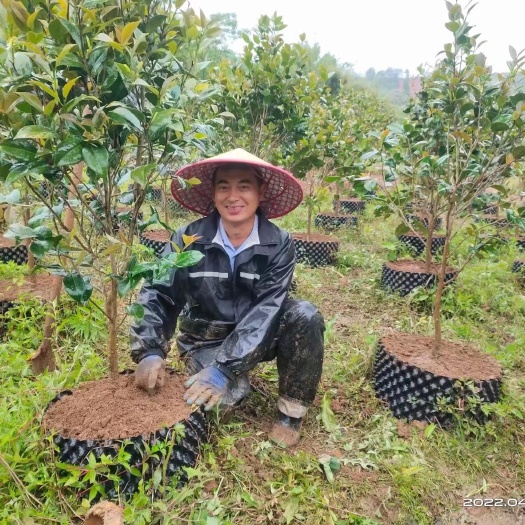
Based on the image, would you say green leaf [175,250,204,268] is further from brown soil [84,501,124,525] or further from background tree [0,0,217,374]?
brown soil [84,501,124,525]

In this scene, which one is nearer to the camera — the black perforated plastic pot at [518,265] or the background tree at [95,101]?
the background tree at [95,101]

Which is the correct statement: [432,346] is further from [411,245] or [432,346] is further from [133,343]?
[411,245]

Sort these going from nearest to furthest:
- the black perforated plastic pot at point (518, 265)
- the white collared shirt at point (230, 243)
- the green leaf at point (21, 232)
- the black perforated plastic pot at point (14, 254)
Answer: the green leaf at point (21, 232), the white collared shirt at point (230, 243), the black perforated plastic pot at point (14, 254), the black perforated plastic pot at point (518, 265)

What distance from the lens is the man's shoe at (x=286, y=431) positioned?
211cm

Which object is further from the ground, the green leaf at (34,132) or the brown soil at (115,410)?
the green leaf at (34,132)

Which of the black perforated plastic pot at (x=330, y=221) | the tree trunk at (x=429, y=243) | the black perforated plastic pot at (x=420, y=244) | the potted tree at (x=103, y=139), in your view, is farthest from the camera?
the black perforated plastic pot at (x=330, y=221)

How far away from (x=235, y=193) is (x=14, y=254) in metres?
2.85

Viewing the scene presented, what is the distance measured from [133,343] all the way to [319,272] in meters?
3.24

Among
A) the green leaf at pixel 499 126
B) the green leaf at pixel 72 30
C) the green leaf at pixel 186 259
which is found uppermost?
the green leaf at pixel 72 30

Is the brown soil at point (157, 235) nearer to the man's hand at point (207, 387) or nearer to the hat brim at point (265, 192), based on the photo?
the hat brim at point (265, 192)

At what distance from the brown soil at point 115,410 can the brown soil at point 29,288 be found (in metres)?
1.25

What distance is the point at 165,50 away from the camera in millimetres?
1541

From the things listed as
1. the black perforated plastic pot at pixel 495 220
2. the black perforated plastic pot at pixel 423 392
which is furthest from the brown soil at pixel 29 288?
the black perforated plastic pot at pixel 495 220

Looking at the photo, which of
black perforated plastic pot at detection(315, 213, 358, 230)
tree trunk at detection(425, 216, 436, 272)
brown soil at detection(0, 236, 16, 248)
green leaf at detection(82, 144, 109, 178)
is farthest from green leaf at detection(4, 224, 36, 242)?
black perforated plastic pot at detection(315, 213, 358, 230)
